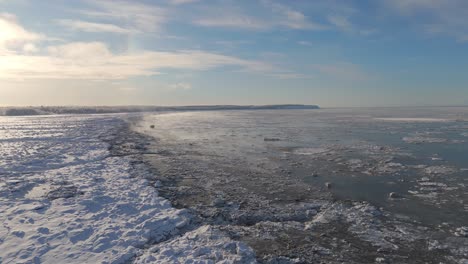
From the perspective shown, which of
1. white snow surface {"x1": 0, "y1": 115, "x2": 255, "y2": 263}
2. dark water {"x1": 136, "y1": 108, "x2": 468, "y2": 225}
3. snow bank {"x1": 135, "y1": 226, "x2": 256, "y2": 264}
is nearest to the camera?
snow bank {"x1": 135, "y1": 226, "x2": 256, "y2": 264}

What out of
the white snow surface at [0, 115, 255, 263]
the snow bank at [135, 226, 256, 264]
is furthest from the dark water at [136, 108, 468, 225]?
the white snow surface at [0, 115, 255, 263]

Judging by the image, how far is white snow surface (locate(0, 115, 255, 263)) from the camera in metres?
6.45

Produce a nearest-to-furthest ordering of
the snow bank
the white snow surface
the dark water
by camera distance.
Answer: the snow bank, the white snow surface, the dark water

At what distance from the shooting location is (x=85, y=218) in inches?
324

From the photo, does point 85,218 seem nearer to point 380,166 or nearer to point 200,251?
point 200,251

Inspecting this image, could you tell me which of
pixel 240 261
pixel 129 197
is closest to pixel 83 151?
pixel 129 197

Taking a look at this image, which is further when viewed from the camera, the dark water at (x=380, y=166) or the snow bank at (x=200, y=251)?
the dark water at (x=380, y=166)

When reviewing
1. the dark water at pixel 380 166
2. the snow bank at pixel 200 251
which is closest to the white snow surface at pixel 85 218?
the snow bank at pixel 200 251

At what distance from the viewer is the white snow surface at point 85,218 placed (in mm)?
6449

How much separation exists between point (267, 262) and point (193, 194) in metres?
4.86

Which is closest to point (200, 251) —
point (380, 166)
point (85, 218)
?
point (85, 218)

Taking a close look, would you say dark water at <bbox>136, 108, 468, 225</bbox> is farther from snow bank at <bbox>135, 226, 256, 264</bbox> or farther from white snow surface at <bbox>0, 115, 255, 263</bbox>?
white snow surface at <bbox>0, 115, 255, 263</bbox>

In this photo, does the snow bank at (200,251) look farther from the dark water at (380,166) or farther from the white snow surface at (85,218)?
the dark water at (380,166)

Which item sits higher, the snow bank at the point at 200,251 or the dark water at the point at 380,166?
the dark water at the point at 380,166
